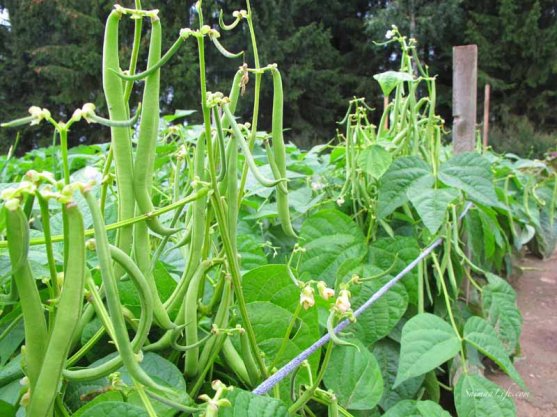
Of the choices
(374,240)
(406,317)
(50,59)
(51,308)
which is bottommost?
(406,317)

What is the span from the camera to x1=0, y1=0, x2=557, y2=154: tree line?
33.4ft

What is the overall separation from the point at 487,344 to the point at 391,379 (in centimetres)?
17

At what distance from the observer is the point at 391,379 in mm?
814

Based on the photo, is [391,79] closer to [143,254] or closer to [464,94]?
[464,94]

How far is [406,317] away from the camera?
925mm

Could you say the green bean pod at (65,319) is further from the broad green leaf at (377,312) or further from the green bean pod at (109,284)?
the broad green leaf at (377,312)

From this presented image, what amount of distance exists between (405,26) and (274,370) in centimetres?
1176

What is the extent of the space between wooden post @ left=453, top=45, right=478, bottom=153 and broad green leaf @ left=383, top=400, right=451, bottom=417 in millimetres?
714

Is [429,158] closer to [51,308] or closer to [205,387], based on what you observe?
[205,387]

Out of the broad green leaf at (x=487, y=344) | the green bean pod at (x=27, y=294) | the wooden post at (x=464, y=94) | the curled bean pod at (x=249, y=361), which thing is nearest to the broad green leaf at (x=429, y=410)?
the broad green leaf at (x=487, y=344)

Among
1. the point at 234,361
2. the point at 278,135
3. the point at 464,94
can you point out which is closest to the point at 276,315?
the point at 234,361

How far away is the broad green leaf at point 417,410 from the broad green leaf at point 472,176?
1.25ft

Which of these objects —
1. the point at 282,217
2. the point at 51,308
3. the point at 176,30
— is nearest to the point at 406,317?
the point at 282,217

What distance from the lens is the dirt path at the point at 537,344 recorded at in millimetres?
1313
